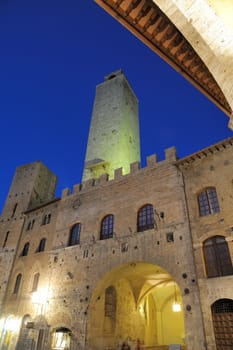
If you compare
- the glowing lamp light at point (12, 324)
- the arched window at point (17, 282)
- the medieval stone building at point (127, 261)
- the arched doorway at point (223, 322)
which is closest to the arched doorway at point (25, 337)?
the medieval stone building at point (127, 261)

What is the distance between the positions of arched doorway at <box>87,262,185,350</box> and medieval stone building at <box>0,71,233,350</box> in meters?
A: 0.06

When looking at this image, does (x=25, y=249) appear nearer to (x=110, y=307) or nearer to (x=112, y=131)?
(x=110, y=307)

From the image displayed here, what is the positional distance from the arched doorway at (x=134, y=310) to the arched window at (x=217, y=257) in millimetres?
3598

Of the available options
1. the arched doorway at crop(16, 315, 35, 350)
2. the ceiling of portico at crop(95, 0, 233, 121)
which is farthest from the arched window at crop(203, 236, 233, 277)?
the arched doorway at crop(16, 315, 35, 350)

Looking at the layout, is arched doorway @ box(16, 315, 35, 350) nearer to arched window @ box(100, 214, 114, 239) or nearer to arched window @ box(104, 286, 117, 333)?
arched window @ box(104, 286, 117, 333)

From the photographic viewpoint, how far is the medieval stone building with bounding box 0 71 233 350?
10055 mm

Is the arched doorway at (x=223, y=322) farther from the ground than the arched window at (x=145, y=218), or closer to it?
closer to it

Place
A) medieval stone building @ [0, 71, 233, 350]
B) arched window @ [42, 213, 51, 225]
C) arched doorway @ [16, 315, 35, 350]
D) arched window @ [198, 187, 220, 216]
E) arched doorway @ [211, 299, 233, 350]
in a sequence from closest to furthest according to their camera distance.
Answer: arched doorway @ [211, 299, 233, 350]
medieval stone building @ [0, 71, 233, 350]
arched window @ [198, 187, 220, 216]
arched doorway @ [16, 315, 35, 350]
arched window @ [42, 213, 51, 225]

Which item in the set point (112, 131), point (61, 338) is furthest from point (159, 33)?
point (112, 131)

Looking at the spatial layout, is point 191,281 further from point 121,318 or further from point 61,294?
point 61,294

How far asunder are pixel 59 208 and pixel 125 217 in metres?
6.16

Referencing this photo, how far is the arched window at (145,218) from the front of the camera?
1271 cm

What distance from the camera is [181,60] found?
4.39 metres

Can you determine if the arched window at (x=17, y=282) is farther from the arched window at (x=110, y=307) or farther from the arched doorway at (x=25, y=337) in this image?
the arched window at (x=110, y=307)
